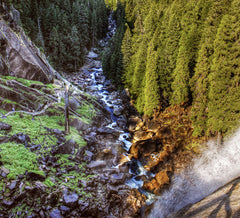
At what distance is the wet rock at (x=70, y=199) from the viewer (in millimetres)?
10789

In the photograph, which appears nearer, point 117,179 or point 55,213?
point 55,213

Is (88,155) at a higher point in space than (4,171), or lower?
lower

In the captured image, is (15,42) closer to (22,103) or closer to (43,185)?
(22,103)

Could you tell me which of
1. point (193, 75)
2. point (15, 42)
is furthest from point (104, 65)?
point (193, 75)

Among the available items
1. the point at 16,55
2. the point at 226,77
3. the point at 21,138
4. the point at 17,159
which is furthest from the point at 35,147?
the point at 226,77

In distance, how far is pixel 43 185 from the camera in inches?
429

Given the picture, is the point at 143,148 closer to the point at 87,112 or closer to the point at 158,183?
the point at 158,183

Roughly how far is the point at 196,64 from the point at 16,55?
2313 centimetres

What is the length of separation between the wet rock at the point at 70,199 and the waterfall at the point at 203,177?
246 inches

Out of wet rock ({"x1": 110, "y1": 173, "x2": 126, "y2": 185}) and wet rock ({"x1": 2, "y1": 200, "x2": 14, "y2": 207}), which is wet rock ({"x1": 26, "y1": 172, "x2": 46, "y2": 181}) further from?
wet rock ({"x1": 110, "y1": 173, "x2": 126, "y2": 185})

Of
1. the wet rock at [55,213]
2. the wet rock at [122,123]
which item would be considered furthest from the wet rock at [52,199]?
the wet rock at [122,123]

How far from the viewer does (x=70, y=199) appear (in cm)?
1102

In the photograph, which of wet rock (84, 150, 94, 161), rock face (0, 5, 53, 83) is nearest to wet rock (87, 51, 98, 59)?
rock face (0, 5, 53, 83)

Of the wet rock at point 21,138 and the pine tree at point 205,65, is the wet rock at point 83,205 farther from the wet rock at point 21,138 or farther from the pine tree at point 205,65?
the pine tree at point 205,65
